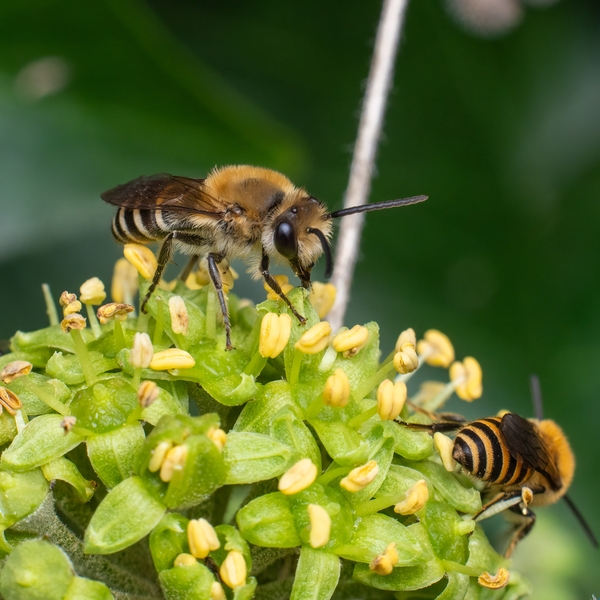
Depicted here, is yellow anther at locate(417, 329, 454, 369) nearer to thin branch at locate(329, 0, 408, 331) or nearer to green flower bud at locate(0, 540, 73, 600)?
thin branch at locate(329, 0, 408, 331)

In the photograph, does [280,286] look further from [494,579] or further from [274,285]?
[494,579]

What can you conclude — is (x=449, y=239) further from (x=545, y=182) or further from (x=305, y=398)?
(x=305, y=398)

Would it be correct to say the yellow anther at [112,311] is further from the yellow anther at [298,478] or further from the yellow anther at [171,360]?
the yellow anther at [298,478]

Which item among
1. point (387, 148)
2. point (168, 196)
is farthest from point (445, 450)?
point (387, 148)

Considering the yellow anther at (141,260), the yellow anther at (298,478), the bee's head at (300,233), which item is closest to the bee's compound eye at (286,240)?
the bee's head at (300,233)

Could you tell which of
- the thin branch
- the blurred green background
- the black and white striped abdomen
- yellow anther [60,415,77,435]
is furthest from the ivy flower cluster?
the blurred green background

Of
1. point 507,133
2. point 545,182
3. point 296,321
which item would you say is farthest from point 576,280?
point 296,321

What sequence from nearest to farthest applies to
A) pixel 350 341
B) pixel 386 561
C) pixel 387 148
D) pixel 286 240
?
1. pixel 386 561
2. pixel 350 341
3. pixel 286 240
4. pixel 387 148
